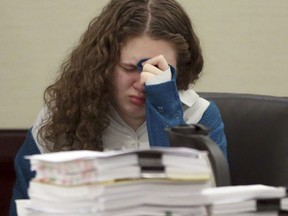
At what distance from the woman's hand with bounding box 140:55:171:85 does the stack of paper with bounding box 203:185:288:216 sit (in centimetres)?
56

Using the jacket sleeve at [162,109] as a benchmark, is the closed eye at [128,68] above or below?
above

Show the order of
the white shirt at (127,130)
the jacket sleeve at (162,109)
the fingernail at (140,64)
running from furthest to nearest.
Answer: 1. the white shirt at (127,130)
2. the fingernail at (140,64)
3. the jacket sleeve at (162,109)

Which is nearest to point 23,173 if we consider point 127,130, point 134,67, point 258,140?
point 127,130

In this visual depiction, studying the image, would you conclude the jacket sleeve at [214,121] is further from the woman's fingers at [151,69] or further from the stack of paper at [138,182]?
the stack of paper at [138,182]

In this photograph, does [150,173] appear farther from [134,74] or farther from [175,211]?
[134,74]

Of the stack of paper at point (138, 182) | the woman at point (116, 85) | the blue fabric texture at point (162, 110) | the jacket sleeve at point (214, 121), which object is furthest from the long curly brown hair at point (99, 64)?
the stack of paper at point (138, 182)

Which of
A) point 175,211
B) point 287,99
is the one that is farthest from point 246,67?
point 175,211

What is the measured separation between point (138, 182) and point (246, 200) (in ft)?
0.55

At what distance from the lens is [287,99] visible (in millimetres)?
1761

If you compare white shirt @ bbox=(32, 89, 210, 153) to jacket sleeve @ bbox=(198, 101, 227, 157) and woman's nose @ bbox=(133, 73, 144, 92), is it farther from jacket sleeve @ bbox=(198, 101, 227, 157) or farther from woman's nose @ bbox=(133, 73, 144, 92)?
woman's nose @ bbox=(133, 73, 144, 92)

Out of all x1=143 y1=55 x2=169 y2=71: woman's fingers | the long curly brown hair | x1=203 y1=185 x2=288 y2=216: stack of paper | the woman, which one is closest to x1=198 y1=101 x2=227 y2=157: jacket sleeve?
the woman

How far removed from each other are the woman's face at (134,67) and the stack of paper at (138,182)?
2.21ft

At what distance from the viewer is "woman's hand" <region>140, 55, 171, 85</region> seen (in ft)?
4.79

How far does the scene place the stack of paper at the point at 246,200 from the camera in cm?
92
